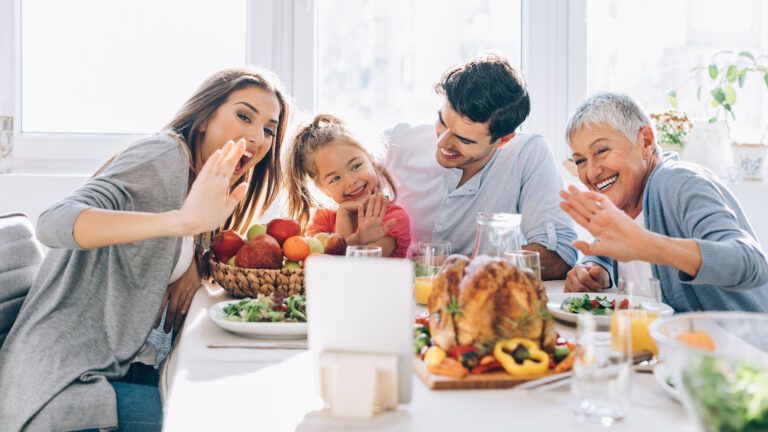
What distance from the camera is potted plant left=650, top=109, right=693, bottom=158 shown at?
10.2 ft

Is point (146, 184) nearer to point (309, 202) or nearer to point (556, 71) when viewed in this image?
point (309, 202)

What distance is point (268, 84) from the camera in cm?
205

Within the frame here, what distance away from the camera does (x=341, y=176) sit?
221 cm

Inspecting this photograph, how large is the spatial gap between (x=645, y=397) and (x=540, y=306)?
17 cm

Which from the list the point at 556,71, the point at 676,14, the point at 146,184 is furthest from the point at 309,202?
the point at 676,14

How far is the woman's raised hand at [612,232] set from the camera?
1.36 m

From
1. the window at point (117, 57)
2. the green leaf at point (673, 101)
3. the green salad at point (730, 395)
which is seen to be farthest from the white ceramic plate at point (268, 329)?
the green leaf at point (673, 101)

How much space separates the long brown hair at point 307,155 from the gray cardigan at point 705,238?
2.56 feet

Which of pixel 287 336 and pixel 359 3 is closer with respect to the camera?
pixel 287 336

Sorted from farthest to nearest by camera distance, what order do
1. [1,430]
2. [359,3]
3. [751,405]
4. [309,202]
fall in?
[359,3] → [309,202] → [1,430] → [751,405]

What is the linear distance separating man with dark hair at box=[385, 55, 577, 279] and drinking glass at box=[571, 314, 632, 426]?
1.11 m

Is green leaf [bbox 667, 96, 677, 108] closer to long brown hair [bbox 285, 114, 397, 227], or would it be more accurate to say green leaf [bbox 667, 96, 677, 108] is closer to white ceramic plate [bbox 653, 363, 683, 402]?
long brown hair [bbox 285, 114, 397, 227]

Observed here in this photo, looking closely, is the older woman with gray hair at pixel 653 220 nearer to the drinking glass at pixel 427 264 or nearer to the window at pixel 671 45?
the drinking glass at pixel 427 264

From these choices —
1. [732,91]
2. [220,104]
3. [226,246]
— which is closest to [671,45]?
[732,91]
